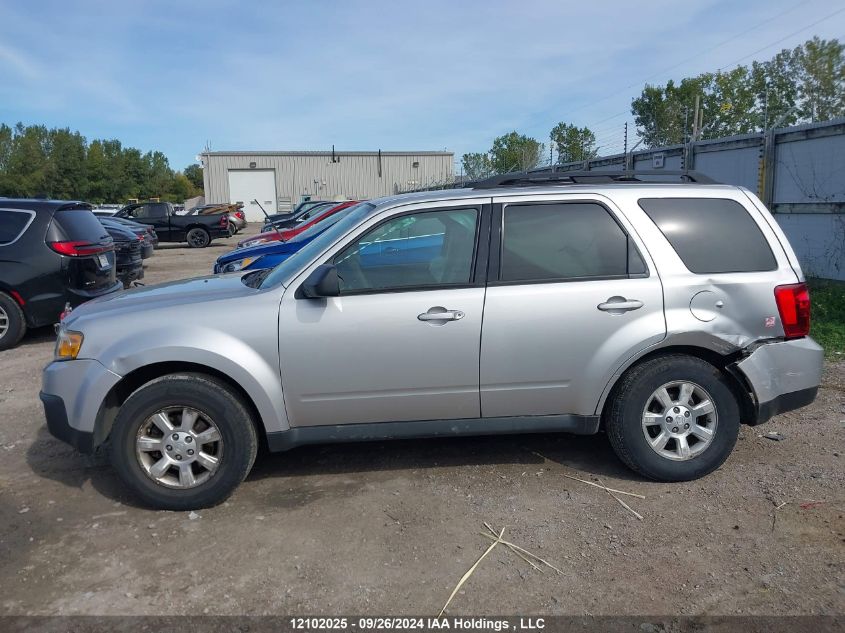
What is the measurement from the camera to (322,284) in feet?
12.5

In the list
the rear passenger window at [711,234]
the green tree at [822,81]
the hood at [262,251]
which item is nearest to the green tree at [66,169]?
the green tree at [822,81]

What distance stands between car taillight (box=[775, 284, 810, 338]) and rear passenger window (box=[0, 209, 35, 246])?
7.97 metres

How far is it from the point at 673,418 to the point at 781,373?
0.74 meters

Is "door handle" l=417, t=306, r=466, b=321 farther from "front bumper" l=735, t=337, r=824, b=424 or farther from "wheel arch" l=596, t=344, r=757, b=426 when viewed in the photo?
"front bumper" l=735, t=337, r=824, b=424

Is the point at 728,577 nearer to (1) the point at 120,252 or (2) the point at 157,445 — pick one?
(2) the point at 157,445

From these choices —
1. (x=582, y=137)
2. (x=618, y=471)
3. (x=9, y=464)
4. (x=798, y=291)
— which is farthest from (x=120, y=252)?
(x=582, y=137)

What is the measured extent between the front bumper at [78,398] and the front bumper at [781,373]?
3.79 metres

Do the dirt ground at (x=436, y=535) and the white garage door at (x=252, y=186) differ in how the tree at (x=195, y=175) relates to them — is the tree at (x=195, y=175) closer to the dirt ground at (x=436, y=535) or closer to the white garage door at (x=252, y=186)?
the white garage door at (x=252, y=186)

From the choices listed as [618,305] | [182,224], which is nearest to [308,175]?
[182,224]

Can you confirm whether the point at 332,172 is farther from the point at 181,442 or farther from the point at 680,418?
the point at 680,418

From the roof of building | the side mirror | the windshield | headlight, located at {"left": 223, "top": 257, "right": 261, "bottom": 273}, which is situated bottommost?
headlight, located at {"left": 223, "top": 257, "right": 261, "bottom": 273}

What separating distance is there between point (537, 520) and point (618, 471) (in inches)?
34.7

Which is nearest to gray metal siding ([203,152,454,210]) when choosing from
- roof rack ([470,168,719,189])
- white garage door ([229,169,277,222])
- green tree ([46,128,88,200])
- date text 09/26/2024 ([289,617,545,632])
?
white garage door ([229,169,277,222])

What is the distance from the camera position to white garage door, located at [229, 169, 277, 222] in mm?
54781
